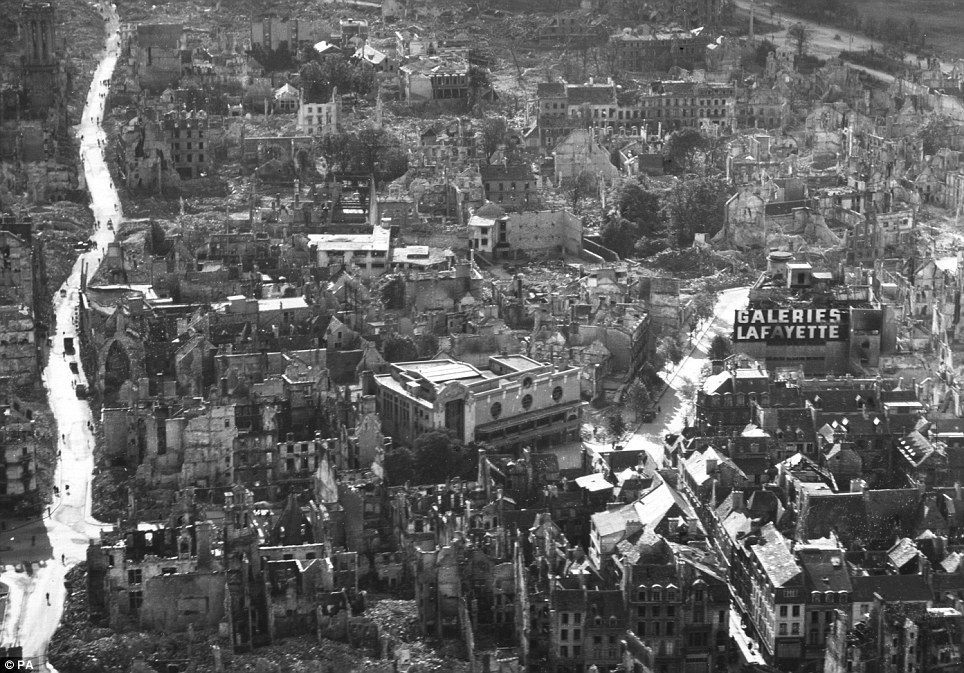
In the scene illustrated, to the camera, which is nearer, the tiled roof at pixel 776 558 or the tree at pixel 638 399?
the tiled roof at pixel 776 558

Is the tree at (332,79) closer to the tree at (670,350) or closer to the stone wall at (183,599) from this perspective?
the tree at (670,350)

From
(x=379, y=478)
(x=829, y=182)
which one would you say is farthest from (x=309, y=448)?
(x=829, y=182)

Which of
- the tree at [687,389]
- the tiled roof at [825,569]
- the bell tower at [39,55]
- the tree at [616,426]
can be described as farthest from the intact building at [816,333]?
the bell tower at [39,55]

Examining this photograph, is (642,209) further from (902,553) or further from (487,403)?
(902,553)

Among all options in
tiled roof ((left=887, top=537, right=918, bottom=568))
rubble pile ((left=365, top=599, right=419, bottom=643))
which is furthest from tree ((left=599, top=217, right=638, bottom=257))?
rubble pile ((left=365, top=599, right=419, bottom=643))

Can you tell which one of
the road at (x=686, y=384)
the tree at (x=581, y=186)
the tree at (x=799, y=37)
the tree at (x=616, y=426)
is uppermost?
the tree at (x=799, y=37)

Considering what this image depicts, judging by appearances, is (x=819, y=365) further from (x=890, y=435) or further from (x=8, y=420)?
(x=8, y=420)

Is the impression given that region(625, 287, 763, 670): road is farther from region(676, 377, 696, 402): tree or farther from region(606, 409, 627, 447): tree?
region(606, 409, 627, 447): tree
